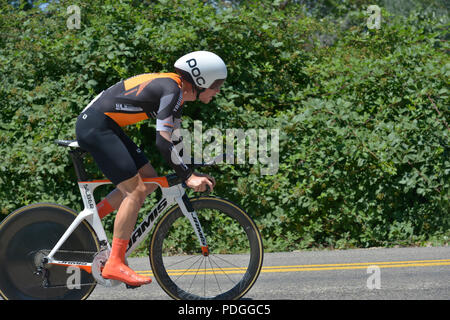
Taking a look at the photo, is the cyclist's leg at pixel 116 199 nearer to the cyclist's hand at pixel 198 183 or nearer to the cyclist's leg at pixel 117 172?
the cyclist's leg at pixel 117 172

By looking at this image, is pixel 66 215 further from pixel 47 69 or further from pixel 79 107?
pixel 47 69

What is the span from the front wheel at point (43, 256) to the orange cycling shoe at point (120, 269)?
0.24 metres

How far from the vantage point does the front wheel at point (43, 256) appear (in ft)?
14.1

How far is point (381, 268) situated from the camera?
5.95 metres

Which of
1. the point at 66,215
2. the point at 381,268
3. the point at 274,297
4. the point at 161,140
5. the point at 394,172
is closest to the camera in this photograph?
the point at 161,140

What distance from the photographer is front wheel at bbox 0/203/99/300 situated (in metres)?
4.31

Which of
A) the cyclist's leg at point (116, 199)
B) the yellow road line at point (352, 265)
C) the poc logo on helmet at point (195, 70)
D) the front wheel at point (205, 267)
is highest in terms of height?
the poc logo on helmet at point (195, 70)

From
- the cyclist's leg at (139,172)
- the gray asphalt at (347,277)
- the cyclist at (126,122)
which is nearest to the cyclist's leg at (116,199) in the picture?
the cyclist's leg at (139,172)

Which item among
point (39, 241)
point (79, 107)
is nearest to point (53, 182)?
point (79, 107)

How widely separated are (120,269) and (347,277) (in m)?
2.49

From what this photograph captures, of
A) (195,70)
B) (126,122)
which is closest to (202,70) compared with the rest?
(195,70)

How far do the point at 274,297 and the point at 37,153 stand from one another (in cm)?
485

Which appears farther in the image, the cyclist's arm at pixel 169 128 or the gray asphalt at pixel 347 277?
the gray asphalt at pixel 347 277

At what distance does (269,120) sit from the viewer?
844 centimetres
